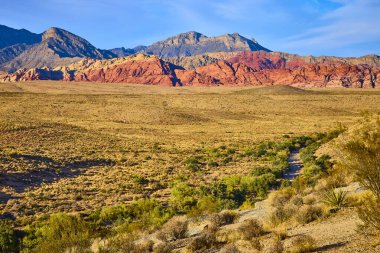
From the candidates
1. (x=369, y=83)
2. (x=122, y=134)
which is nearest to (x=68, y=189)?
(x=122, y=134)

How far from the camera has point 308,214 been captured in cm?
1139

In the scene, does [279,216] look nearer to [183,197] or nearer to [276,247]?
[276,247]

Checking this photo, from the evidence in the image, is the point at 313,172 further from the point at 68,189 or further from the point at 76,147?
the point at 76,147

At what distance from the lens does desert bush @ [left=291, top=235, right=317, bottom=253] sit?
865 centimetres

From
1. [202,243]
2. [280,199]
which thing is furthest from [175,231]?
[280,199]

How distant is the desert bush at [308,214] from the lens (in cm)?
1125

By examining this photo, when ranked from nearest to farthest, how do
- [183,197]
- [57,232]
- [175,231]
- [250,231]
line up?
1. [250,231]
2. [175,231]
3. [57,232]
4. [183,197]

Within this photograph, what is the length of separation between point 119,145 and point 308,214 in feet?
102

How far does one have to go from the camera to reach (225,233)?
11.4 meters

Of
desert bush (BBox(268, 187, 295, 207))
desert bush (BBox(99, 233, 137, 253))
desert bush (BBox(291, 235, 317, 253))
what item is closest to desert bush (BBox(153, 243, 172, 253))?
desert bush (BBox(99, 233, 137, 253))

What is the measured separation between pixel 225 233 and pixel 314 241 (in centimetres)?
304

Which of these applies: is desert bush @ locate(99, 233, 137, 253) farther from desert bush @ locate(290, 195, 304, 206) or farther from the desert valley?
desert bush @ locate(290, 195, 304, 206)

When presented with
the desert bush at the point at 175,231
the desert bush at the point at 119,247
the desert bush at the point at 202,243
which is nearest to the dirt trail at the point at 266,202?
the desert bush at the point at 175,231

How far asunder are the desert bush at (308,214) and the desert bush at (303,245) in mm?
2204
